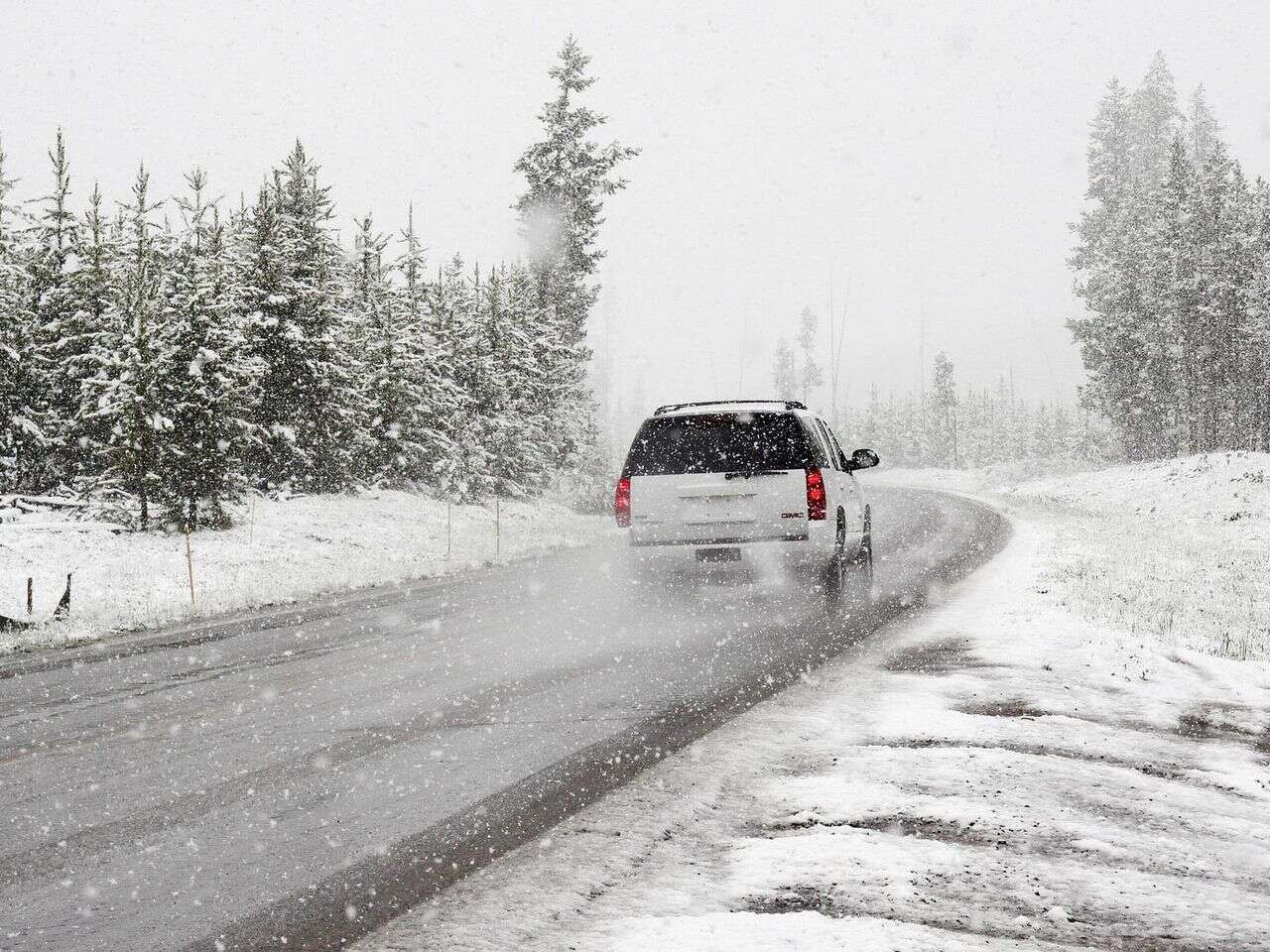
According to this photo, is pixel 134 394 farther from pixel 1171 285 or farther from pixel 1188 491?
pixel 1171 285

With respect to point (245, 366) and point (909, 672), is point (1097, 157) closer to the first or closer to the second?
point (245, 366)

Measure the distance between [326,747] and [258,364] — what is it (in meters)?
16.6

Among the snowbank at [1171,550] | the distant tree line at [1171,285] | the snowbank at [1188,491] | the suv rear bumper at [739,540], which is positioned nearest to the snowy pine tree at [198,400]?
the suv rear bumper at [739,540]

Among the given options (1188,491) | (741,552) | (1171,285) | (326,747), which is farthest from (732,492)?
(1171,285)

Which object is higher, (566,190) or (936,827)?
(566,190)

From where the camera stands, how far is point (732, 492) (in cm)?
1146

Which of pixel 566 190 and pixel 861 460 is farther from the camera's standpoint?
pixel 566 190

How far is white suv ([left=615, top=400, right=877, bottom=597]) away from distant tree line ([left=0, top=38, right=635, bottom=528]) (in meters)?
10.8

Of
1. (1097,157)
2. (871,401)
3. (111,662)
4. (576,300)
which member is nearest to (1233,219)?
(1097,157)

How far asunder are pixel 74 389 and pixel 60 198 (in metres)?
7.76

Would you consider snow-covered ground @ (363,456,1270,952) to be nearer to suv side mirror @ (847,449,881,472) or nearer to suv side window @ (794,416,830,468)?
suv side window @ (794,416,830,468)

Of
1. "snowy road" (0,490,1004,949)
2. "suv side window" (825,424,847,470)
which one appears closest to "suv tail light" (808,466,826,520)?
"snowy road" (0,490,1004,949)

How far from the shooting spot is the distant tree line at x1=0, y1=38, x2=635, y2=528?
1920cm

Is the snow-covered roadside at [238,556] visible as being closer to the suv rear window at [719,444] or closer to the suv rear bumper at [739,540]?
the suv rear window at [719,444]
